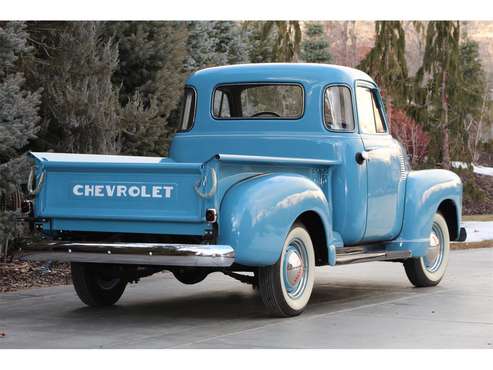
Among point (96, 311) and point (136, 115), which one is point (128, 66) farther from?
point (96, 311)

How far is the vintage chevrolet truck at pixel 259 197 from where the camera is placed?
787cm

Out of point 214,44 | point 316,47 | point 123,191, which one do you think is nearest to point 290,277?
point 123,191

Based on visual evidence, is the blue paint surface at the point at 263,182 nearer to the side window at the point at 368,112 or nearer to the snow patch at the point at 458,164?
the side window at the point at 368,112

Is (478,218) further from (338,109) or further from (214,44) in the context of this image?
(338,109)

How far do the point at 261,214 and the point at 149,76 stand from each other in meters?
7.22

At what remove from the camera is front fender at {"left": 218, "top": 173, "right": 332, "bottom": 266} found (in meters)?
7.83

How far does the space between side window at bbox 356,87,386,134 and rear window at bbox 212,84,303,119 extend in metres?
0.65

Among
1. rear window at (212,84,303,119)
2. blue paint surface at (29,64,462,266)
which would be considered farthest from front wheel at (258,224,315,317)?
rear window at (212,84,303,119)

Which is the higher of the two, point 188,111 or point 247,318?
point 188,111

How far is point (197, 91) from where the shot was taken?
34.0 feet

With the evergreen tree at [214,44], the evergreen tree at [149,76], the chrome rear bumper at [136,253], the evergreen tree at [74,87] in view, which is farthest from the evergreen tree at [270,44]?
the chrome rear bumper at [136,253]

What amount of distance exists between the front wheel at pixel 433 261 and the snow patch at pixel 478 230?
7350mm

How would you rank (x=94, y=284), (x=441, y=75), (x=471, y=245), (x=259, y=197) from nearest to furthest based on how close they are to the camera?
(x=259, y=197)
(x=94, y=284)
(x=471, y=245)
(x=441, y=75)

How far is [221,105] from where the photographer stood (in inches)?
404
